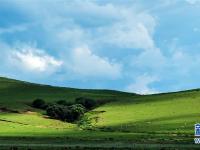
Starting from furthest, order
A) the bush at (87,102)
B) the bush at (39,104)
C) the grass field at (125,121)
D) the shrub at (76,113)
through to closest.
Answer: the bush at (87,102), the bush at (39,104), the shrub at (76,113), the grass field at (125,121)

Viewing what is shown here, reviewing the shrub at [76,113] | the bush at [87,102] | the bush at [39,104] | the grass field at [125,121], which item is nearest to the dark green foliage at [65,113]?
the shrub at [76,113]

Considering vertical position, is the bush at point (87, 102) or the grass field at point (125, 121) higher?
the bush at point (87, 102)

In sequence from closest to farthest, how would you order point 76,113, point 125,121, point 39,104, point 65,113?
point 125,121
point 65,113
point 76,113
point 39,104

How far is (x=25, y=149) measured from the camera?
52688 millimetres

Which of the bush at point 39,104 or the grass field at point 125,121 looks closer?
the grass field at point 125,121

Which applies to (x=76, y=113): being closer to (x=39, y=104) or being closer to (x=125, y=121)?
(x=125, y=121)

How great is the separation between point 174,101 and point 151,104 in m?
5.16

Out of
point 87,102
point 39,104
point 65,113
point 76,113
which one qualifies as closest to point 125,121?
point 76,113

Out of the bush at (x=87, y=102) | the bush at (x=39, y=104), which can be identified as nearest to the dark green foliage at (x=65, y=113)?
the bush at (x=39, y=104)

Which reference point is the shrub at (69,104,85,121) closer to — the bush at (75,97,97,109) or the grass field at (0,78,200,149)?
the grass field at (0,78,200,149)

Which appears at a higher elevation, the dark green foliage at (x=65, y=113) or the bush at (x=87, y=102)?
the bush at (x=87, y=102)

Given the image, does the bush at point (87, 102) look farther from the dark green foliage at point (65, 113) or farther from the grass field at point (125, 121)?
the dark green foliage at point (65, 113)

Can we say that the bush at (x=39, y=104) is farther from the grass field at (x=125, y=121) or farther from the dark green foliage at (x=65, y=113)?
the dark green foliage at (x=65, y=113)

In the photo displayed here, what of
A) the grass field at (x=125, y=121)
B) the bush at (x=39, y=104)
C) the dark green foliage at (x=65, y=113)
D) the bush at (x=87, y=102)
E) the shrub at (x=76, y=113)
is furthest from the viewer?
the bush at (x=87, y=102)
